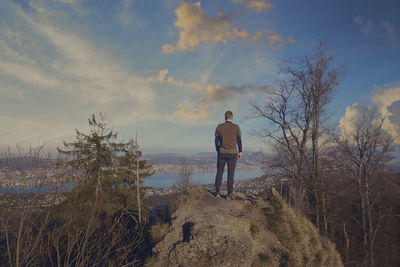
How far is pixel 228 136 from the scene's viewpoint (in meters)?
7.59

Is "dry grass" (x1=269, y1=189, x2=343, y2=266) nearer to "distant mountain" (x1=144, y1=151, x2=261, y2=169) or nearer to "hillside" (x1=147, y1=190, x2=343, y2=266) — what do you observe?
"hillside" (x1=147, y1=190, x2=343, y2=266)

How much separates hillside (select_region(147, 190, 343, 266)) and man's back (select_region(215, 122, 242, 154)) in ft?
7.37

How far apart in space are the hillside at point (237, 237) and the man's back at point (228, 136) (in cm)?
225

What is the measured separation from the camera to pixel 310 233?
827 cm

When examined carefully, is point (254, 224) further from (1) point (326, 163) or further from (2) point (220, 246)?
(1) point (326, 163)

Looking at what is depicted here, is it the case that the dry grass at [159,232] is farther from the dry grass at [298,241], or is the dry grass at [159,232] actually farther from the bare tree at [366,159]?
the bare tree at [366,159]

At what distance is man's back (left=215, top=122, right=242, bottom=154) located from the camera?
7.58m

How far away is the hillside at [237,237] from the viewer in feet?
17.3

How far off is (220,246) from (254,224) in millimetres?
2057

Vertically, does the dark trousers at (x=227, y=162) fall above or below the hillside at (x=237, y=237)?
above

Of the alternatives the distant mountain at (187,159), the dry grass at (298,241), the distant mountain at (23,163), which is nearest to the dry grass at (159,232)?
the distant mountain at (23,163)

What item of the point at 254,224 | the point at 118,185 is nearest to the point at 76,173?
the point at 254,224

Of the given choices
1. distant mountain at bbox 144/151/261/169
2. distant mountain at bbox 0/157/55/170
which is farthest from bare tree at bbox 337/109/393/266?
distant mountain at bbox 0/157/55/170

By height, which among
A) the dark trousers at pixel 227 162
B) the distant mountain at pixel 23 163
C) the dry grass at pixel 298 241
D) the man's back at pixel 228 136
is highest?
the man's back at pixel 228 136
